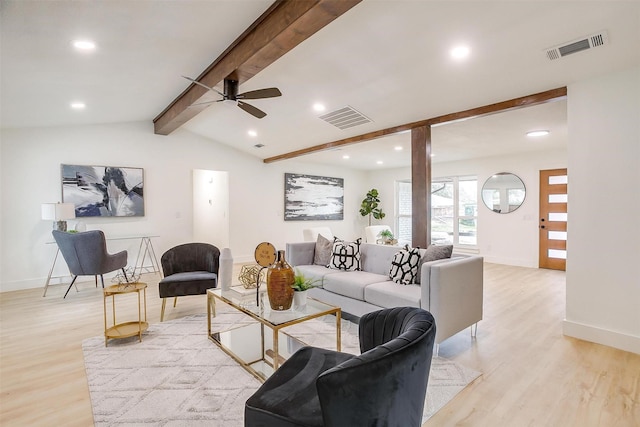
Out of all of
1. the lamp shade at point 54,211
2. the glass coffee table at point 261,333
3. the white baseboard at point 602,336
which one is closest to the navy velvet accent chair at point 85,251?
the lamp shade at point 54,211

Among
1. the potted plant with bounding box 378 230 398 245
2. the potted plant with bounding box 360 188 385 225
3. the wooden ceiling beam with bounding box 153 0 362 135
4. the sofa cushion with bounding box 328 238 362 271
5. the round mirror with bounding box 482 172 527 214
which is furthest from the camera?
the potted plant with bounding box 360 188 385 225

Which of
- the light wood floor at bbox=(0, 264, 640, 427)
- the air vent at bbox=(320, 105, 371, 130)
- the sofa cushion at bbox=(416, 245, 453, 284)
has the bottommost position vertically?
the light wood floor at bbox=(0, 264, 640, 427)

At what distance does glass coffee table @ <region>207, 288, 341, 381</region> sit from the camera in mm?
2227

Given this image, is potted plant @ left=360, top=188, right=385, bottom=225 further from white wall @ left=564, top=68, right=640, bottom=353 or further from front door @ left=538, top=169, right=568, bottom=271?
white wall @ left=564, top=68, right=640, bottom=353

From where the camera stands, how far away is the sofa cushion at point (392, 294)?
277 cm

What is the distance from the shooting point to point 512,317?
354cm

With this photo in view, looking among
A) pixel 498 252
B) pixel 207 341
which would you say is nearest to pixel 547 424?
pixel 207 341

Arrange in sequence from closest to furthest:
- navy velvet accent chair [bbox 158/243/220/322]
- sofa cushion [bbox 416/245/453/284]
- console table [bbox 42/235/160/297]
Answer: sofa cushion [bbox 416/245/453/284], navy velvet accent chair [bbox 158/243/220/322], console table [bbox 42/235/160/297]

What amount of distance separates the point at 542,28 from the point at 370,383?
2781 millimetres

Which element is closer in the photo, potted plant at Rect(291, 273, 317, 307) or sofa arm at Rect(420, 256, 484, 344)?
potted plant at Rect(291, 273, 317, 307)

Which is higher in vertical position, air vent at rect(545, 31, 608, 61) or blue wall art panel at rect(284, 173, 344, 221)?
air vent at rect(545, 31, 608, 61)

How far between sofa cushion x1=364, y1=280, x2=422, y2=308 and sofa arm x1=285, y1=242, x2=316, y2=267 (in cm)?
136

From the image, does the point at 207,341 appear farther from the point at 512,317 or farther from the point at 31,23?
the point at 512,317

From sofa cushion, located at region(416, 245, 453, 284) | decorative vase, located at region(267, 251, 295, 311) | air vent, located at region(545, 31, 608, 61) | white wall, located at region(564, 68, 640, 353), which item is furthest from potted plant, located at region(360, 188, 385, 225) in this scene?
decorative vase, located at region(267, 251, 295, 311)
